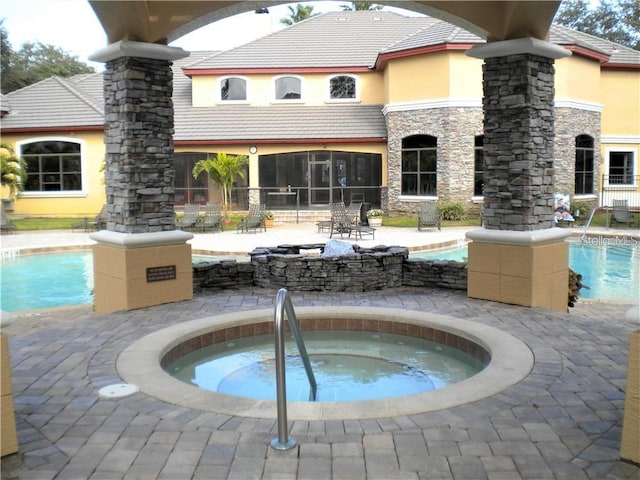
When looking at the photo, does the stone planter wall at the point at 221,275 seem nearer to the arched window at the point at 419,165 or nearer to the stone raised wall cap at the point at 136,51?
the stone raised wall cap at the point at 136,51

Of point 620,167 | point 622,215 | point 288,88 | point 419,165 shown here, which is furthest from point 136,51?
point 620,167

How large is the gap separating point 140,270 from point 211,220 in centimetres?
1218

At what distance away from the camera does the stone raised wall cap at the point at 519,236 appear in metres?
7.60

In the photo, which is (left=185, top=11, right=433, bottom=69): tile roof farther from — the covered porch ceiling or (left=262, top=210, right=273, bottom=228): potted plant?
the covered porch ceiling

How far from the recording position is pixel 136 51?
Result: 7453mm

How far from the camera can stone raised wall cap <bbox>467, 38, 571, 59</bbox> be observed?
749 centimetres

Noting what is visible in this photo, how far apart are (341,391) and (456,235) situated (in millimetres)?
12544

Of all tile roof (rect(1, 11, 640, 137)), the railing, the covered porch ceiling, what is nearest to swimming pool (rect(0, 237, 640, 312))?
the covered porch ceiling

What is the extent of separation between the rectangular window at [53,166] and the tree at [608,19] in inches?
1311

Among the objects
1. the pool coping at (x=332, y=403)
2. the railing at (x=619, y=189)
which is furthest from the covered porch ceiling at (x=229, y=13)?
the railing at (x=619, y=189)

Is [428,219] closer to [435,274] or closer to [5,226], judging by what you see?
[435,274]

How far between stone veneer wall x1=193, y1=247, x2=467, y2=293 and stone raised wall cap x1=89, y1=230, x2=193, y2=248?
109 cm

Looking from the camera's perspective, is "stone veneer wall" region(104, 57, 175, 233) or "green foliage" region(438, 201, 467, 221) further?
"green foliage" region(438, 201, 467, 221)

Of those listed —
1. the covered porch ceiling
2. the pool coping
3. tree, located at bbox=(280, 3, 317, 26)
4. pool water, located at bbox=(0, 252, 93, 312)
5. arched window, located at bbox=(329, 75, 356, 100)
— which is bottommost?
pool water, located at bbox=(0, 252, 93, 312)
